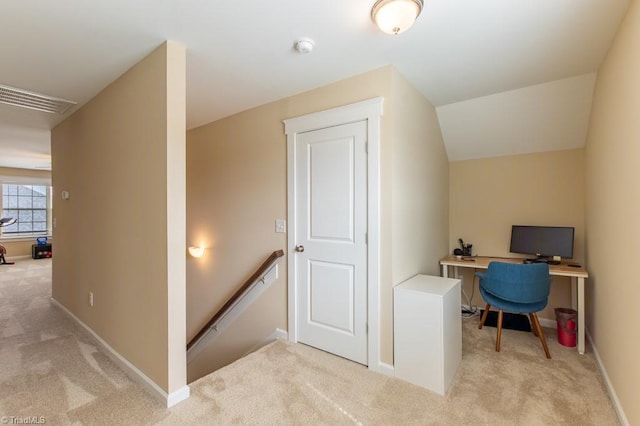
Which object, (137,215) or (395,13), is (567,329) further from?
(137,215)

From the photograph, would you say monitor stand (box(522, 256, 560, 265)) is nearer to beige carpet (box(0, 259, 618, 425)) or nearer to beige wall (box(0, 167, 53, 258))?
beige carpet (box(0, 259, 618, 425))

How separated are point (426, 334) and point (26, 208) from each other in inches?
395

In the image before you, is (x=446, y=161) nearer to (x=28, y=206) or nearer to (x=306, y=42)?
(x=306, y=42)

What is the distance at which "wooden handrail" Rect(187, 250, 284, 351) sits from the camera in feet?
9.73

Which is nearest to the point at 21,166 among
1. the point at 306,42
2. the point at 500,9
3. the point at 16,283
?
the point at 16,283

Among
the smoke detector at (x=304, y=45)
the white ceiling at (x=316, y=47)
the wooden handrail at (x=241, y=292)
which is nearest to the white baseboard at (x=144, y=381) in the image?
the wooden handrail at (x=241, y=292)

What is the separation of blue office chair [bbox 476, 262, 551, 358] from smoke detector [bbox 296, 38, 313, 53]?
7.75 ft

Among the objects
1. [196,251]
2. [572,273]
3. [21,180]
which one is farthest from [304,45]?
[21,180]

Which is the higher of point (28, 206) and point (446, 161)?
point (446, 161)

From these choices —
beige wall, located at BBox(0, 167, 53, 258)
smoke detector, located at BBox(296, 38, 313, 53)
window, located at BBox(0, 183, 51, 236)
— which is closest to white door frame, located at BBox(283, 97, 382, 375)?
smoke detector, located at BBox(296, 38, 313, 53)

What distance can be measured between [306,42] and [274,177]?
1348mm

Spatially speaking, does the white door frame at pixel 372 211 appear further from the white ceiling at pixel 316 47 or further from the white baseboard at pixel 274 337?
the white baseboard at pixel 274 337

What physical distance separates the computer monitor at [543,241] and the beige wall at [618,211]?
0.55 meters

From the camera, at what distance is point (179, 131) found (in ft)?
6.60
